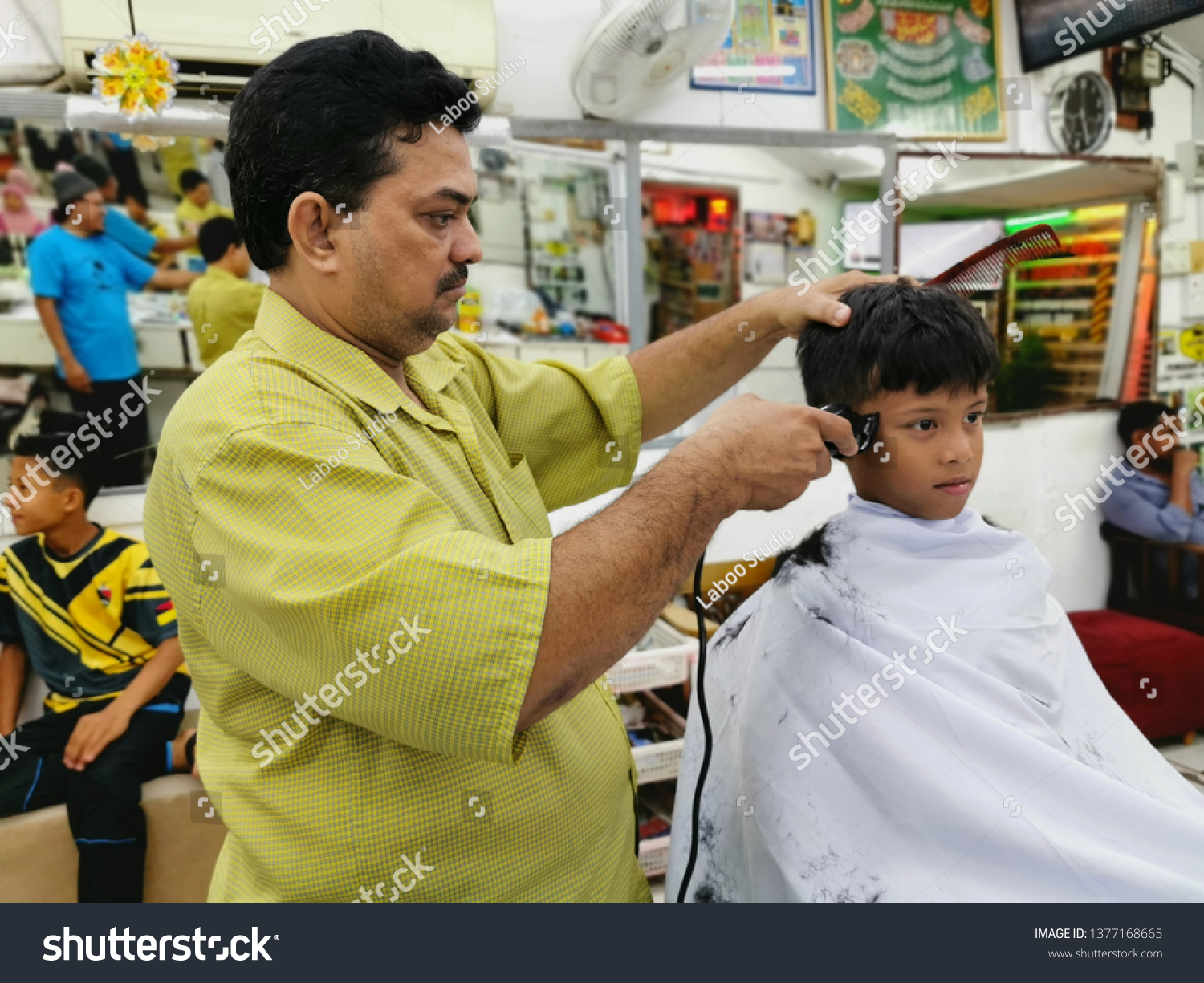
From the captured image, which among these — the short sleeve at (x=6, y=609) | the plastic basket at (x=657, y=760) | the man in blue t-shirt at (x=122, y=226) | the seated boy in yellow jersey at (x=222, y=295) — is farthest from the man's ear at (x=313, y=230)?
the man in blue t-shirt at (x=122, y=226)

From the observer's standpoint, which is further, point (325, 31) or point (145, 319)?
point (145, 319)

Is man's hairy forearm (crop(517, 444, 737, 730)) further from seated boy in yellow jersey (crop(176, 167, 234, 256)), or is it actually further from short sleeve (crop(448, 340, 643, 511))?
seated boy in yellow jersey (crop(176, 167, 234, 256))

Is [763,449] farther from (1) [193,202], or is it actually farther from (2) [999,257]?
(1) [193,202]

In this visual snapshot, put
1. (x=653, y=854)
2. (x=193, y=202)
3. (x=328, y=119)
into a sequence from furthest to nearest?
1. (x=193, y=202)
2. (x=653, y=854)
3. (x=328, y=119)

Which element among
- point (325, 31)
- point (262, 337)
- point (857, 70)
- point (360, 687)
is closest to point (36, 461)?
point (325, 31)

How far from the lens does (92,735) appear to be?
7.23 ft

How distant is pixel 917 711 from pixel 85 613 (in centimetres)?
217

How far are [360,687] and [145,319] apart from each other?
3460mm

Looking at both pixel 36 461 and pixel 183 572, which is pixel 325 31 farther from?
pixel 183 572

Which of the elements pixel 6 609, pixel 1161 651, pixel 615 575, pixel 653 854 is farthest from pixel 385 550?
pixel 1161 651

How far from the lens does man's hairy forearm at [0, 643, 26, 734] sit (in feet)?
7.93

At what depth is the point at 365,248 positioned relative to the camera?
1022 millimetres

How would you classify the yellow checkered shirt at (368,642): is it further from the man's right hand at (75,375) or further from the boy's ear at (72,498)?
the man's right hand at (75,375)

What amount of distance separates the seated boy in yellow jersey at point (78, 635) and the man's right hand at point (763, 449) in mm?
1822
